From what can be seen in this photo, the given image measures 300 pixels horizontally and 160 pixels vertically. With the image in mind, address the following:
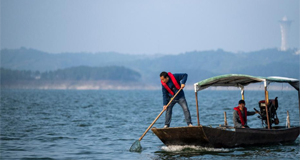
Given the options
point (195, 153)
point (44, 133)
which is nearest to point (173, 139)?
→ point (195, 153)

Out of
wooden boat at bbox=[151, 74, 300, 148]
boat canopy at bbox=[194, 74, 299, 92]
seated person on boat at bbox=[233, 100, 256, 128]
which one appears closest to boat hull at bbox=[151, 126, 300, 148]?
wooden boat at bbox=[151, 74, 300, 148]

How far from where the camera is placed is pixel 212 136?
16.0 m

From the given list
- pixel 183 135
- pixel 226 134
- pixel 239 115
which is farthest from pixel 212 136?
pixel 239 115

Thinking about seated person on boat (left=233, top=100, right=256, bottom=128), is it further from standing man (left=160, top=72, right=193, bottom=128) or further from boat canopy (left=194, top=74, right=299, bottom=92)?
standing man (left=160, top=72, right=193, bottom=128)

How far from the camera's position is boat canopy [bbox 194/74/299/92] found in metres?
17.4

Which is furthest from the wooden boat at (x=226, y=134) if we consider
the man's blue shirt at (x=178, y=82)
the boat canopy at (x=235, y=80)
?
the man's blue shirt at (x=178, y=82)

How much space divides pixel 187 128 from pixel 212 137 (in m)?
0.98

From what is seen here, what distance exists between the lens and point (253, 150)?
17.1 m

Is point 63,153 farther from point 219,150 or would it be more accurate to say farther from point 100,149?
point 219,150

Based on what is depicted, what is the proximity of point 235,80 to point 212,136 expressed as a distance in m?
4.21

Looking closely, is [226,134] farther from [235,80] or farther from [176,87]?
[235,80]

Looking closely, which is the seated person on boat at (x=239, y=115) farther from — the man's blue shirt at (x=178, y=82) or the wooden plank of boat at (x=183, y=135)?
the man's blue shirt at (x=178, y=82)

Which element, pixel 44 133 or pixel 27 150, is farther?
pixel 44 133

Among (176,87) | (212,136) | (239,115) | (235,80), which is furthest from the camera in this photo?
(235,80)
